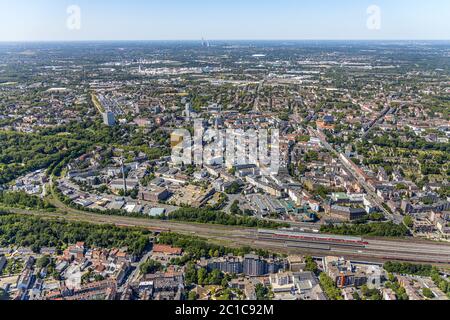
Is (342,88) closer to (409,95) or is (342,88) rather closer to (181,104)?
(409,95)

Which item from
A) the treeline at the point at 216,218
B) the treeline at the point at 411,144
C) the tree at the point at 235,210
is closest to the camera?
the treeline at the point at 216,218

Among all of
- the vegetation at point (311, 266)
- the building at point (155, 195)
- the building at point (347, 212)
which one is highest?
the building at point (155, 195)

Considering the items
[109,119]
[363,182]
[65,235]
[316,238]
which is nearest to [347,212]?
A: [316,238]

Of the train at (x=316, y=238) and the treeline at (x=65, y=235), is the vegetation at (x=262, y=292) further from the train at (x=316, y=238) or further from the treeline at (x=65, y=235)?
the treeline at (x=65, y=235)

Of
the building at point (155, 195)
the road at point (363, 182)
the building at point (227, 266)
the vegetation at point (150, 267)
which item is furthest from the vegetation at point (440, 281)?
the building at point (155, 195)

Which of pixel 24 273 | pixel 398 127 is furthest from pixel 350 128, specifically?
pixel 24 273

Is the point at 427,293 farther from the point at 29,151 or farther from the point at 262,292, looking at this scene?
the point at 29,151

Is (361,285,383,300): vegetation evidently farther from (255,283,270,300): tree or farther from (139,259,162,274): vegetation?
(139,259,162,274): vegetation

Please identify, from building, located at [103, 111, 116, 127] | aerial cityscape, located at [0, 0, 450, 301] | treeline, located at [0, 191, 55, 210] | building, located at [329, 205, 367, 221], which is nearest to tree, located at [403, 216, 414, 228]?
aerial cityscape, located at [0, 0, 450, 301]
